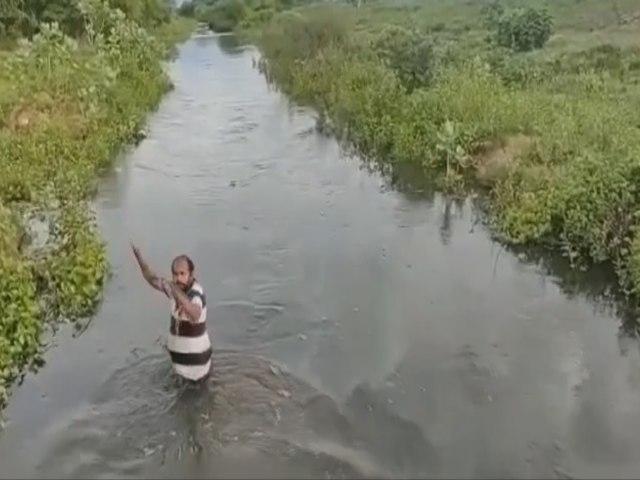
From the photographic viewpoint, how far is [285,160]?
1936 centimetres

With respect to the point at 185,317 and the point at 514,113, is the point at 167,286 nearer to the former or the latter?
the point at 185,317

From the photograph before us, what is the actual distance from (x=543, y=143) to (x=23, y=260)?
9.27 metres

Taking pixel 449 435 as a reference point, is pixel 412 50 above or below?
above

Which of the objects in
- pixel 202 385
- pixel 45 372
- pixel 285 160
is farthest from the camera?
pixel 285 160

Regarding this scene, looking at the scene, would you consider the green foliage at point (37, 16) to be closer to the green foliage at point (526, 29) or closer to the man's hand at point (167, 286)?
the green foliage at point (526, 29)

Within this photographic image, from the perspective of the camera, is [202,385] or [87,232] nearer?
[202,385]

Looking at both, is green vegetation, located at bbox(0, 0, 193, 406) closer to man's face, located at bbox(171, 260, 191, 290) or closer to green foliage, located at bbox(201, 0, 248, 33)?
man's face, located at bbox(171, 260, 191, 290)

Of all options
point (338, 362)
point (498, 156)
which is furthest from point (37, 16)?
point (338, 362)

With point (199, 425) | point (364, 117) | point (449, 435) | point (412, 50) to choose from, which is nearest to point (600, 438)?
point (449, 435)

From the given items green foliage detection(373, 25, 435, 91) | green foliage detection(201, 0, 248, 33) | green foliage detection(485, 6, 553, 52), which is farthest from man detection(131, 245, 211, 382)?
green foliage detection(201, 0, 248, 33)

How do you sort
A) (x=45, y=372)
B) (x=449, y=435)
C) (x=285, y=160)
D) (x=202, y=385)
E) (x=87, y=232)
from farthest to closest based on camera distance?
1. (x=285, y=160)
2. (x=87, y=232)
3. (x=45, y=372)
4. (x=202, y=385)
5. (x=449, y=435)

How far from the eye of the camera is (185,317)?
8.36 meters

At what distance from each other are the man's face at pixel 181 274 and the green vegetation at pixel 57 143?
2243mm

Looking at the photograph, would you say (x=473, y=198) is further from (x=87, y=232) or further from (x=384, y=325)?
(x=87, y=232)
